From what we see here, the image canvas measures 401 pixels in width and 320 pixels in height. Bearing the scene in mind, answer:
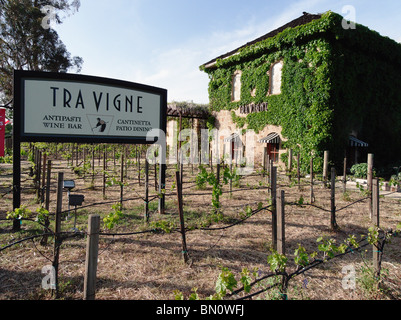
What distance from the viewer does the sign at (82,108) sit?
4.89 m

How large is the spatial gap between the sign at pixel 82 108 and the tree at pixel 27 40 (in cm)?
2147

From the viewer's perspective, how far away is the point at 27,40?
22359 mm

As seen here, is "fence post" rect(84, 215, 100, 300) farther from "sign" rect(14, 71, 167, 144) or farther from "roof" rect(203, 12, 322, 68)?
"roof" rect(203, 12, 322, 68)

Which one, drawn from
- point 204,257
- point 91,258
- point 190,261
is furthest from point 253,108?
point 91,258

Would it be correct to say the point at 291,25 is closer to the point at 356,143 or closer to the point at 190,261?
the point at 356,143

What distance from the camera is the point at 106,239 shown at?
4.66 meters

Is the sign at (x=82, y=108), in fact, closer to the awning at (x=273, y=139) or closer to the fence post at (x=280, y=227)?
the fence post at (x=280, y=227)

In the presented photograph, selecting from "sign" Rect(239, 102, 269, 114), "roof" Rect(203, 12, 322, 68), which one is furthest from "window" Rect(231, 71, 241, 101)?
"roof" Rect(203, 12, 322, 68)

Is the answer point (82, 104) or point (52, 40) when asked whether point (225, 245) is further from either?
point (52, 40)

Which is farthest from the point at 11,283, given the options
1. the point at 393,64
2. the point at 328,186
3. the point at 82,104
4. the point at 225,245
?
the point at 393,64

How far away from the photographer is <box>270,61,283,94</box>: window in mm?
14859

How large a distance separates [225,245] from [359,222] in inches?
129

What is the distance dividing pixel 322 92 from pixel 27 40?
23068mm

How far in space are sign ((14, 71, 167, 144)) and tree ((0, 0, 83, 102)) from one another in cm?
2147
